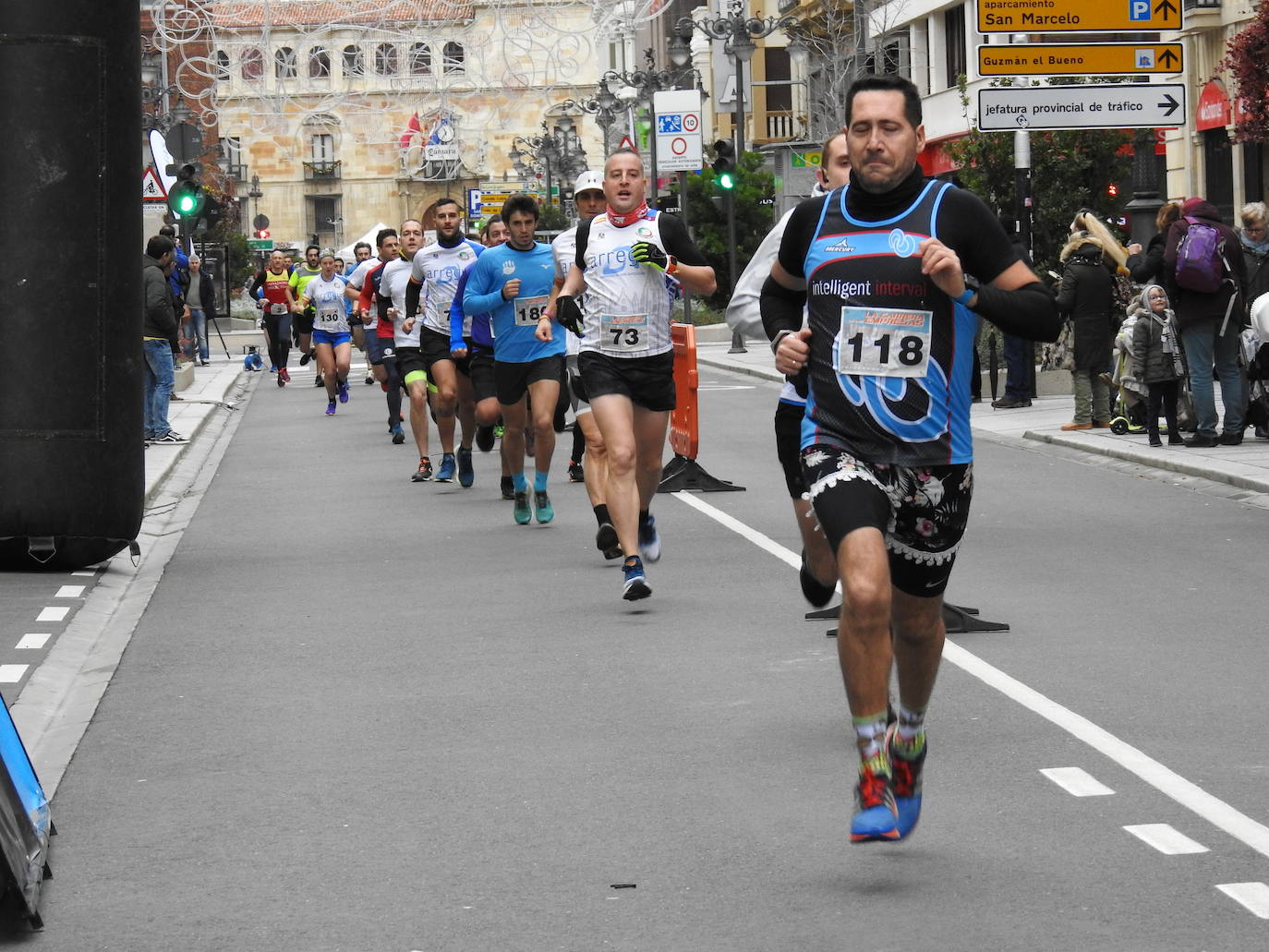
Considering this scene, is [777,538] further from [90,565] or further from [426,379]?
[426,379]

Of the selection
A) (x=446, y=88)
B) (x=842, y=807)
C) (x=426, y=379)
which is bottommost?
(x=842, y=807)

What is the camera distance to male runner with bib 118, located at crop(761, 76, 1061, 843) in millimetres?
5426

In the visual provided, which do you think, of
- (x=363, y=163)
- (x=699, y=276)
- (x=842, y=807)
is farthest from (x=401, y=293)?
(x=363, y=163)

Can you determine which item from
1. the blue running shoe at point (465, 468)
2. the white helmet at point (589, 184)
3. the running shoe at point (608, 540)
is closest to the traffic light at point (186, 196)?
the blue running shoe at point (465, 468)

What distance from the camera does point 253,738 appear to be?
725 centimetres

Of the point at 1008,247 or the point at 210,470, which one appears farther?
the point at 210,470

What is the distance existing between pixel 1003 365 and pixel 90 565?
16.6m

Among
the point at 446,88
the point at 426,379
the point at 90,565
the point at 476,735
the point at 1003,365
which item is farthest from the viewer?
the point at 446,88

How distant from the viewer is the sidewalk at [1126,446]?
50.1 ft

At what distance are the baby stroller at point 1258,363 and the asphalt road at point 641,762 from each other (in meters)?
3.86

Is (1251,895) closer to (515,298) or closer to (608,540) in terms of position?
(608,540)

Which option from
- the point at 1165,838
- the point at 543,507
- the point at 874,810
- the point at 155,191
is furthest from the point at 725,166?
the point at 874,810

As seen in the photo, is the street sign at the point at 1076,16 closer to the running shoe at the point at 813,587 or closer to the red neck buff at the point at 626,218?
the red neck buff at the point at 626,218

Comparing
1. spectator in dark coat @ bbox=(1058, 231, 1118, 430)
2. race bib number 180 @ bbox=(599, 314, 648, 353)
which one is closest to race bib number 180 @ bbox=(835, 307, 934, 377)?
race bib number 180 @ bbox=(599, 314, 648, 353)
